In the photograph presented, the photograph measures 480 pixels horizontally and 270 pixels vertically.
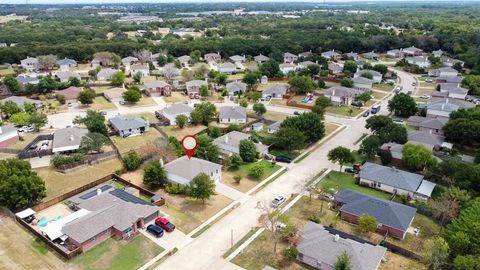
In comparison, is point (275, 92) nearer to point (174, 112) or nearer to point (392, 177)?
point (174, 112)

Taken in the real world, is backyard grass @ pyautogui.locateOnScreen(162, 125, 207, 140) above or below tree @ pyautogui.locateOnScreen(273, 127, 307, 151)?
below

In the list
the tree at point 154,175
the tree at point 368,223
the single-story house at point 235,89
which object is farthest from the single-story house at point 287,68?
the tree at point 368,223

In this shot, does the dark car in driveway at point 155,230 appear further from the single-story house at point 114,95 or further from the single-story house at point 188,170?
the single-story house at point 114,95

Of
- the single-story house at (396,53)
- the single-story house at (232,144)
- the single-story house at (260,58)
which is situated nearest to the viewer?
the single-story house at (232,144)

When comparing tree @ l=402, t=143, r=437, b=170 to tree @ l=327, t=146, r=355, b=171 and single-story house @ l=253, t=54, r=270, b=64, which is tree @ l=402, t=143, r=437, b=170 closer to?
tree @ l=327, t=146, r=355, b=171

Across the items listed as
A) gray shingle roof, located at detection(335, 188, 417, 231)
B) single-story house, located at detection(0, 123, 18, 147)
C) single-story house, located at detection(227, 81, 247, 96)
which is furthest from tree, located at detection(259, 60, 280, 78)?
gray shingle roof, located at detection(335, 188, 417, 231)

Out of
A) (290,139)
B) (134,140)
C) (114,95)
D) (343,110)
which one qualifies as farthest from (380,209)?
(114,95)
